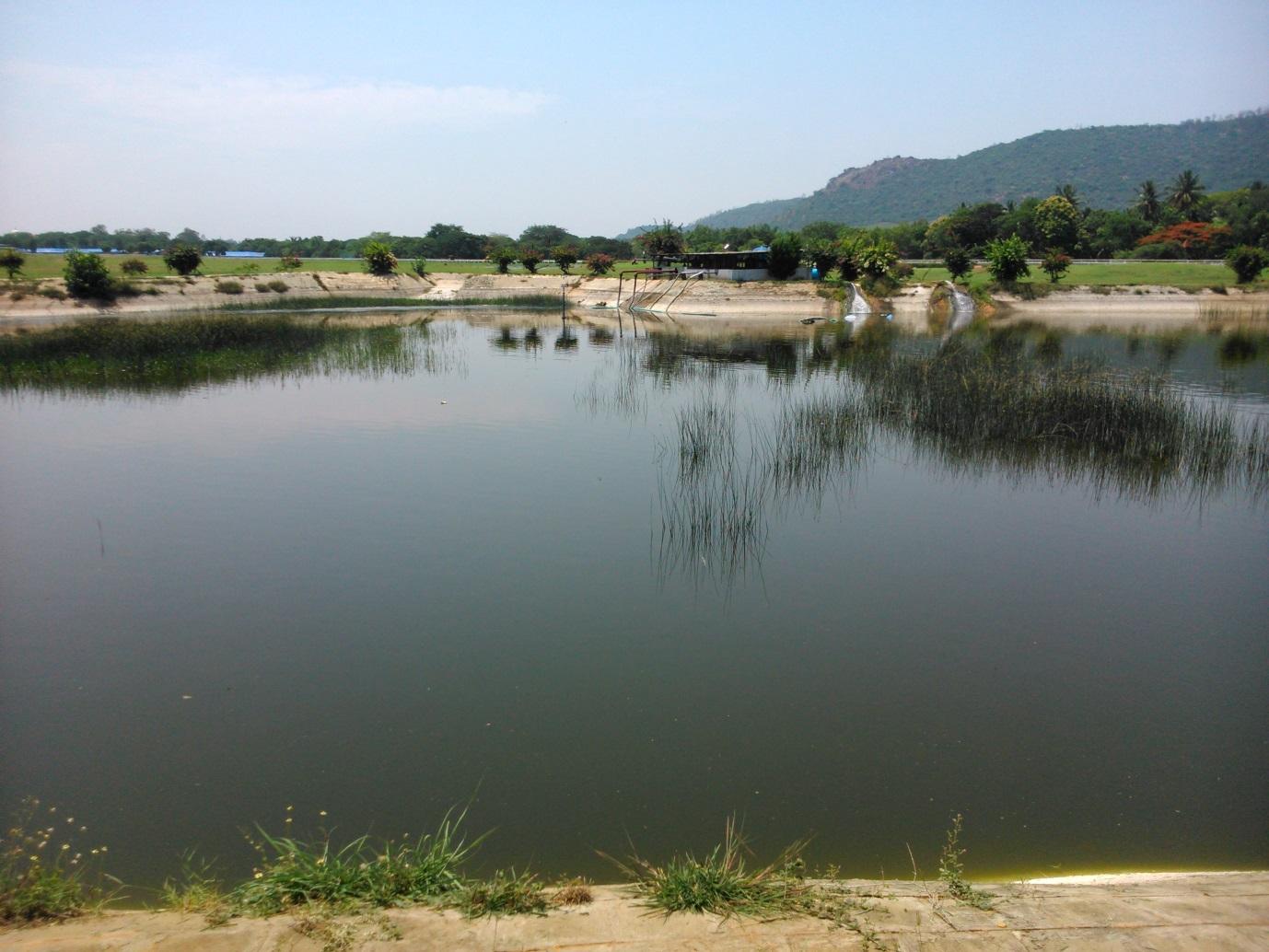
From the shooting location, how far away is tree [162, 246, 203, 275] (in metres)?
45.5

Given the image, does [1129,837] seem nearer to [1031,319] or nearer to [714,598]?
[714,598]

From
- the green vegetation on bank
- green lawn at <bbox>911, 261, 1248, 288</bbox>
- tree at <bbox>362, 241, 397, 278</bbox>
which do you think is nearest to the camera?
the green vegetation on bank

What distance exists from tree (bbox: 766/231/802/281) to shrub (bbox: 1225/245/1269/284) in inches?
990

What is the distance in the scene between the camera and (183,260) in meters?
45.7

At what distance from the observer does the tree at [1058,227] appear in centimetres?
6519

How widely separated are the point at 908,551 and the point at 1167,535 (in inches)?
120

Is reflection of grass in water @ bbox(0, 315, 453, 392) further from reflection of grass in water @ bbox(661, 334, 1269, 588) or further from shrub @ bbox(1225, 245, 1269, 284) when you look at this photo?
shrub @ bbox(1225, 245, 1269, 284)

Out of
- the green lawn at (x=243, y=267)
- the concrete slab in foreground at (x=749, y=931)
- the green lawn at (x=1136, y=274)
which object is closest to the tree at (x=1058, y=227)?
the green lawn at (x=1136, y=274)

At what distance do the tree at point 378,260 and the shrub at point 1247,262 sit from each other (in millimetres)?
53050

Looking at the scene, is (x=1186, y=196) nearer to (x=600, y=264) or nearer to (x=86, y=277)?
(x=600, y=264)

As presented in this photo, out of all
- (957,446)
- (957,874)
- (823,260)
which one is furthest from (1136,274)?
(957,874)

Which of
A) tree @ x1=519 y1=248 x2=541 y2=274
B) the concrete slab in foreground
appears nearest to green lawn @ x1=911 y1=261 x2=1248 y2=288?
tree @ x1=519 y1=248 x2=541 y2=274

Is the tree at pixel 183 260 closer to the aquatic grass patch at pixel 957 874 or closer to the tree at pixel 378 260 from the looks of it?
the tree at pixel 378 260

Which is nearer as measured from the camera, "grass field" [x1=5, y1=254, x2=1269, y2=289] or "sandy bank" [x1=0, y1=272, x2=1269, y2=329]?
"sandy bank" [x1=0, y1=272, x2=1269, y2=329]
